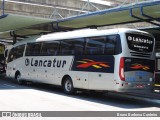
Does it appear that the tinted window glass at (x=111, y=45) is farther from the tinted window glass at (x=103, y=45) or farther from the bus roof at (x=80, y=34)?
the bus roof at (x=80, y=34)

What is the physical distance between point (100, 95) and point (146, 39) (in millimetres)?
3891

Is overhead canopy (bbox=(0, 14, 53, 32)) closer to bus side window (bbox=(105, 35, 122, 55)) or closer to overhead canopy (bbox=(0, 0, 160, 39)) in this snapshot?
overhead canopy (bbox=(0, 0, 160, 39))

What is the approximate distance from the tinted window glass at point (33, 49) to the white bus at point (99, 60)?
17.5 inches

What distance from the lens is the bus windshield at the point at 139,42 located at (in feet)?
43.1

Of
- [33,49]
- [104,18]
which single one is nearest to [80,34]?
[104,18]

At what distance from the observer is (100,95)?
16.2 m

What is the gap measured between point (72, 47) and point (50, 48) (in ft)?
7.09

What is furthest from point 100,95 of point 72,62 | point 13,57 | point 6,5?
point 6,5

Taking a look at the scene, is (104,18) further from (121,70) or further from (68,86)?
(121,70)

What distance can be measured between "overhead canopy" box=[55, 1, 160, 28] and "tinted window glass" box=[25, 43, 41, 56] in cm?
225

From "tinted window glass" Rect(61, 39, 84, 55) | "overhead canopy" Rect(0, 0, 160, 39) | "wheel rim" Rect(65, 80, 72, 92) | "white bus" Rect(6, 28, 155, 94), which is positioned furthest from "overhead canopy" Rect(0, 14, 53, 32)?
"wheel rim" Rect(65, 80, 72, 92)

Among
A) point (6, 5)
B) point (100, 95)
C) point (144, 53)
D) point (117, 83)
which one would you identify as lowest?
point (100, 95)

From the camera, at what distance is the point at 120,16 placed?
18.1 m

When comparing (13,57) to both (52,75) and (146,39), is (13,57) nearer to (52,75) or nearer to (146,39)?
(52,75)
